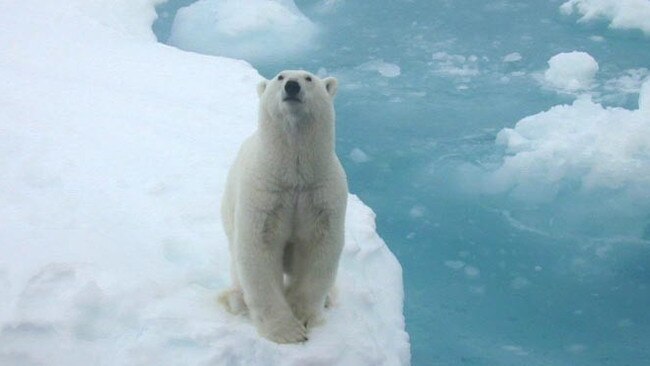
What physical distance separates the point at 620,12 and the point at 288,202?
7501 mm

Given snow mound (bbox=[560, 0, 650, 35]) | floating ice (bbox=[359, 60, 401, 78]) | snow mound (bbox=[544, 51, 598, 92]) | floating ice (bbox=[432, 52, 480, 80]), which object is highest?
snow mound (bbox=[560, 0, 650, 35])

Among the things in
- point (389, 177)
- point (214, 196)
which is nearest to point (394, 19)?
point (389, 177)

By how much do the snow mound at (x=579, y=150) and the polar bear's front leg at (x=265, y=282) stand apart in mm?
3688

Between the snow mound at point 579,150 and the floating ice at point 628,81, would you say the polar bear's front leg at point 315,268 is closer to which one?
the snow mound at point 579,150

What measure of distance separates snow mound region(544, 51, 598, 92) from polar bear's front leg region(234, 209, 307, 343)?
18.4ft

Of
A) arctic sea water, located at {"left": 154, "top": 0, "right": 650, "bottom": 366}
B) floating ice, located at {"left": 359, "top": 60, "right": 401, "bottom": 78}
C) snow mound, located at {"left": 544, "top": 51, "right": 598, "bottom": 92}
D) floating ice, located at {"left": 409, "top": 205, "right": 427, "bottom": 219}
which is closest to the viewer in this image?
arctic sea water, located at {"left": 154, "top": 0, "right": 650, "bottom": 366}

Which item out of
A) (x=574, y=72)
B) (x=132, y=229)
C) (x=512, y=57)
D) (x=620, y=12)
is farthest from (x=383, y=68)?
(x=132, y=229)

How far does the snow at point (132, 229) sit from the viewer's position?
8.83ft

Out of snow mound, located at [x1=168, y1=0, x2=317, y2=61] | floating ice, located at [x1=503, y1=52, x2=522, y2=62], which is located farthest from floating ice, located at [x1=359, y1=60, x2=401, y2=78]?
floating ice, located at [x1=503, y1=52, x2=522, y2=62]

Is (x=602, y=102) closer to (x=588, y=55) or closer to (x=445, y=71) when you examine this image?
(x=588, y=55)

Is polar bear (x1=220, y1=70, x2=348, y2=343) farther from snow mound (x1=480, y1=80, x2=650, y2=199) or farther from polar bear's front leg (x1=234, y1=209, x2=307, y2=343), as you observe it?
snow mound (x1=480, y1=80, x2=650, y2=199)

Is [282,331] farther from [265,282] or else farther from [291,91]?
[291,91]

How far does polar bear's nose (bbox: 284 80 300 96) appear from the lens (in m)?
2.49

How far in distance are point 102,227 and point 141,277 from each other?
54 cm
